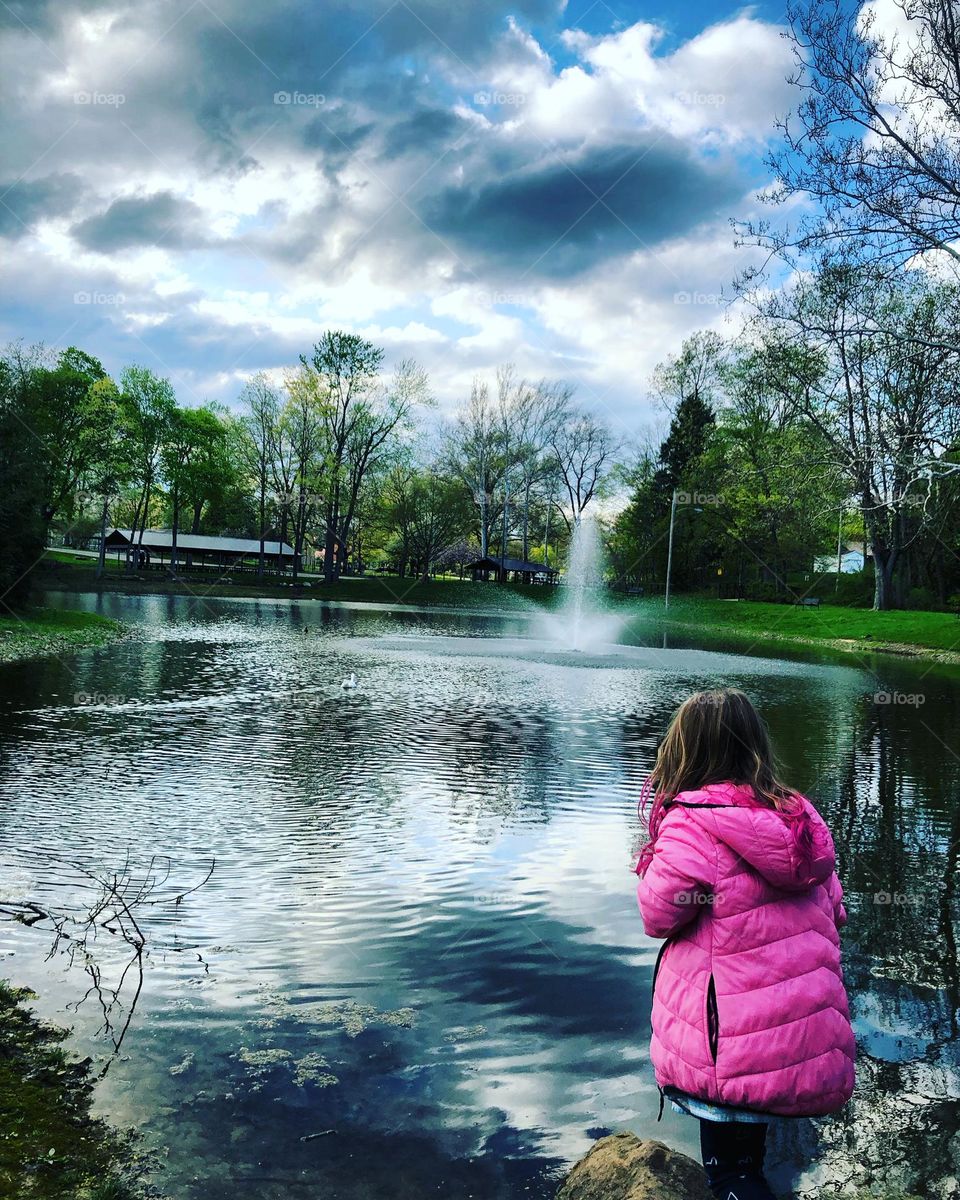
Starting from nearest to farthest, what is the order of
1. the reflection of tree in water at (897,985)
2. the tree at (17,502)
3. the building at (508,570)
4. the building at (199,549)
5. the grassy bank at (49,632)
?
the reflection of tree in water at (897,985) → the grassy bank at (49,632) → the tree at (17,502) → the building at (508,570) → the building at (199,549)

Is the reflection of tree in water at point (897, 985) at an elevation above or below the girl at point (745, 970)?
below

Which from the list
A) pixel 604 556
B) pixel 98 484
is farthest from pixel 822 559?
pixel 98 484

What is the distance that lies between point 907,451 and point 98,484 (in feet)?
181

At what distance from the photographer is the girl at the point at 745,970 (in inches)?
94.4

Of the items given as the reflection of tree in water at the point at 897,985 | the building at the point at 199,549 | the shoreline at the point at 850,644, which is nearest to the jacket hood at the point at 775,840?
the reflection of tree in water at the point at 897,985

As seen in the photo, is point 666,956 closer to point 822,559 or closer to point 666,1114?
point 666,1114

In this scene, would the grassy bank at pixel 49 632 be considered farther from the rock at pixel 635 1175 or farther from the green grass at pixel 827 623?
the green grass at pixel 827 623

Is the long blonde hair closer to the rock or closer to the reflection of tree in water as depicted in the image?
the rock

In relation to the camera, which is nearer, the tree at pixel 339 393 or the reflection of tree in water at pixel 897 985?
the reflection of tree in water at pixel 897 985

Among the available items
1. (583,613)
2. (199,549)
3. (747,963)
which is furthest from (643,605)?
(747,963)

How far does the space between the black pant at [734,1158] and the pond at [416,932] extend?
809mm

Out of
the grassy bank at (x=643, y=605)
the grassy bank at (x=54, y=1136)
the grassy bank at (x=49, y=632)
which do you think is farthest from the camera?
the grassy bank at (x=643, y=605)

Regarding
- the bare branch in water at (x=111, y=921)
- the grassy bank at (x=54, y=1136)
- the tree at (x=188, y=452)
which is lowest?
the bare branch in water at (x=111, y=921)

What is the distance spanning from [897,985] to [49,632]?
21351mm
